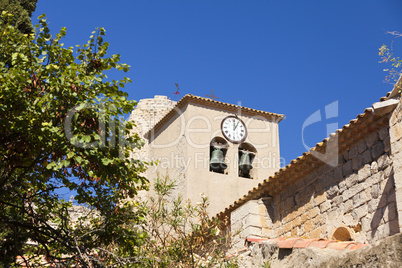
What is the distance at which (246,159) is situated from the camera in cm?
1711

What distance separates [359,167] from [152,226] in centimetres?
368

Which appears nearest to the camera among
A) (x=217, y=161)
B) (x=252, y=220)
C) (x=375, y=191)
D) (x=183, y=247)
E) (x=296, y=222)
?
(x=183, y=247)

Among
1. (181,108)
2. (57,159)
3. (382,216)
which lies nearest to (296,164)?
(382,216)

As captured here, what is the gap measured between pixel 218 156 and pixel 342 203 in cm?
862

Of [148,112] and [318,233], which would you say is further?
[148,112]

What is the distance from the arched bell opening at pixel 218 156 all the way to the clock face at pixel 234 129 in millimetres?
349

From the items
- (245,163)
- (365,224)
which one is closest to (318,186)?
(365,224)

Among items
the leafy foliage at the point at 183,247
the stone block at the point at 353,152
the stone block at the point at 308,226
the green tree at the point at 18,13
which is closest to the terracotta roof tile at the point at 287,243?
the leafy foliage at the point at 183,247

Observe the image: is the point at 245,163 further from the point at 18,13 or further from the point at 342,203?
the point at 18,13

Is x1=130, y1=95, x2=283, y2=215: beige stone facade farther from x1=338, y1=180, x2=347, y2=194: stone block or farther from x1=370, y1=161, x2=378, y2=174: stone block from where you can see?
x1=370, y1=161, x2=378, y2=174: stone block

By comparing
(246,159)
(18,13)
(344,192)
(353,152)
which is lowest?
(344,192)

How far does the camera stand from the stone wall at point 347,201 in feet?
23.2

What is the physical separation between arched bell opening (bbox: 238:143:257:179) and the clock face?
345mm

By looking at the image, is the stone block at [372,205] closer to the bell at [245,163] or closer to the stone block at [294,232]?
the stone block at [294,232]
